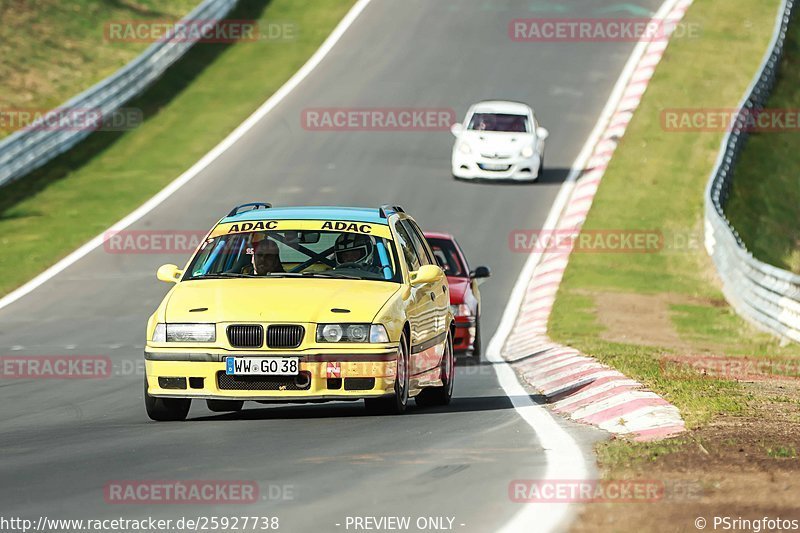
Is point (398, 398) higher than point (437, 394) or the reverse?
higher

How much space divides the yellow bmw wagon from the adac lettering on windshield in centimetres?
1

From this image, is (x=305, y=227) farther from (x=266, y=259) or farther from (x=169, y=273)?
(x=169, y=273)

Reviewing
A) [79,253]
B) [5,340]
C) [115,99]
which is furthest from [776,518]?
[115,99]

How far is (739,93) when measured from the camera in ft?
125

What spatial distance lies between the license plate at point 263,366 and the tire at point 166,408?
779 millimetres

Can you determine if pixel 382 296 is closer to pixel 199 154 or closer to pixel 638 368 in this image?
pixel 638 368

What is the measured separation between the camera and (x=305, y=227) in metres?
11.5

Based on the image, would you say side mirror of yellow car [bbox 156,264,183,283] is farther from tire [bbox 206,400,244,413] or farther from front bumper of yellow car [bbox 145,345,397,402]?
front bumper of yellow car [bbox 145,345,397,402]

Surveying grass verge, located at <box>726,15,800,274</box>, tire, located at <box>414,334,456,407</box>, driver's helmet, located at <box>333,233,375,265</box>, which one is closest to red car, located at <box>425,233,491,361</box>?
tire, located at <box>414,334,456,407</box>

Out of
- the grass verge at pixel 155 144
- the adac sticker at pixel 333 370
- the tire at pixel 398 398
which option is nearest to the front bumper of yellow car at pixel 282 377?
the adac sticker at pixel 333 370

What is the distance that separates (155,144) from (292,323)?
2432 centimetres

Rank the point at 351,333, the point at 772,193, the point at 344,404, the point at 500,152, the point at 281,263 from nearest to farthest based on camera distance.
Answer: the point at 351,333 < the point at 281,263 < the point at 344,404 < the point at 500,152 < the point at 772,193

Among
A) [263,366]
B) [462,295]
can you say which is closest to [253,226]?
[263,366]

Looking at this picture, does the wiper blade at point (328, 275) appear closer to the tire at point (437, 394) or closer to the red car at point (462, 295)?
the tire at point (437, 394)
